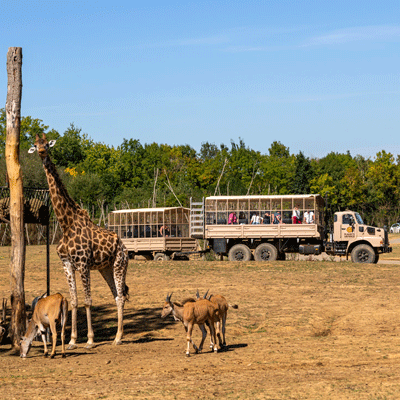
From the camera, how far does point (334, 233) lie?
105ft

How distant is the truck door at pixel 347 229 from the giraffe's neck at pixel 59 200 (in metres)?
20.7

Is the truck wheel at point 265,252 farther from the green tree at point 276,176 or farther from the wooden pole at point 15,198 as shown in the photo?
the green tree at point 276,176

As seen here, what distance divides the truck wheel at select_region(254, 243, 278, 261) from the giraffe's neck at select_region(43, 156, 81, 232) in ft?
65.0

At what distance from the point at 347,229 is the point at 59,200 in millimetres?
21009

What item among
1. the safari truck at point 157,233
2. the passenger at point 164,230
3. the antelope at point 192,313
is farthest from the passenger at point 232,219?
the antelope at point 192,313

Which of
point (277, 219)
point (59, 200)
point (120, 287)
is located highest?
point (59, 200)

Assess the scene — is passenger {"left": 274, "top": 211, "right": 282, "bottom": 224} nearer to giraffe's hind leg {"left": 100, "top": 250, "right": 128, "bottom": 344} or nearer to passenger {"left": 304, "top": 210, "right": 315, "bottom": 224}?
passenger {"left": 304, "top": 210, "right": 315, "bottom": 224}

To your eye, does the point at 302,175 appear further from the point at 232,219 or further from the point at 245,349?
the point at 245,349

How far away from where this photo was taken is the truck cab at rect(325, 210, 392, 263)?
3144 centimetres

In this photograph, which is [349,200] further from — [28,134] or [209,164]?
[28,134]

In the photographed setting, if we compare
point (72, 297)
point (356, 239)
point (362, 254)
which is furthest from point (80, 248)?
point (362, 254)

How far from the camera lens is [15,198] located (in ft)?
43.2

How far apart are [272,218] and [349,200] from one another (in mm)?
50480

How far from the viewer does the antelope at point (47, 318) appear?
38.8ft
